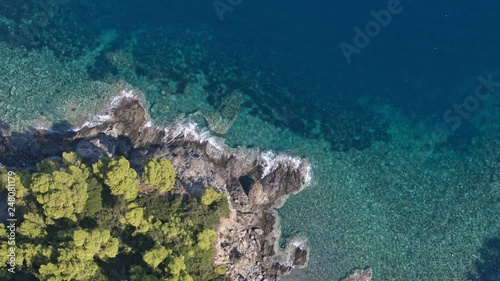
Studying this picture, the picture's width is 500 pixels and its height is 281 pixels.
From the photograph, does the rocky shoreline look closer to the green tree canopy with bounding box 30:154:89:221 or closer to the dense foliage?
the dense foliage

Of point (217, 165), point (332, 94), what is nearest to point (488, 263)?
point (332, 94)

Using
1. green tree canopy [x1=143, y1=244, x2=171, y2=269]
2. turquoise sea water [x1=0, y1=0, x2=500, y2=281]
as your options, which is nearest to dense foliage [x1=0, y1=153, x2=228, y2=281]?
green tree canopy [x1=143, y1=244, x2=171, y2=269]

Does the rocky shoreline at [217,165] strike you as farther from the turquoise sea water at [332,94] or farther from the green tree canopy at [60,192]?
the green tree canopy at [60,192]

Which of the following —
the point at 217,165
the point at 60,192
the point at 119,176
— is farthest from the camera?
→ the point at 217,165

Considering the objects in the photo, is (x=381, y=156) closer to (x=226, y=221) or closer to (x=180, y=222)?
(x=226, y=221)

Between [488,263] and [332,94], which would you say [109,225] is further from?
[488,263]

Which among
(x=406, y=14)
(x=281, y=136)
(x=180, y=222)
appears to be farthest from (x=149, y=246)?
(x=406, y=14)
